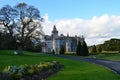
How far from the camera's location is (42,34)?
79.4 m

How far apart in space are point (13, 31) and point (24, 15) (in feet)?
18.4

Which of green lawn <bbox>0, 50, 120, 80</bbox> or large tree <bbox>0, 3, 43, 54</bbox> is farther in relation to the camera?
large tree <bbox>0, 3, 43, 54</bbox>

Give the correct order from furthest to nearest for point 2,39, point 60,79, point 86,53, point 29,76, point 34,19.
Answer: point 86,53
point 34,19
point 2,39
point 60,79
point 29,76

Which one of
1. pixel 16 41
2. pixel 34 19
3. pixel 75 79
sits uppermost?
pixel 34 19

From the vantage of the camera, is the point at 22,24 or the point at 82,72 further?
the point at 22,24

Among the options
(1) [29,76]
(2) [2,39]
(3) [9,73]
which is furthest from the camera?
(2) [2,39]

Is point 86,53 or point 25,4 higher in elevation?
point 25,4

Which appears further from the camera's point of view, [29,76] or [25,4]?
[25,4]

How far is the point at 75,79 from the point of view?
20.0 meters

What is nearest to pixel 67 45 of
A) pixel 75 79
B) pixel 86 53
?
pixel 86 53

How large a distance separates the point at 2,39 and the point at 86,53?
23.4 metres

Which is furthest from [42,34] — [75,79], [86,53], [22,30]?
[75,79]

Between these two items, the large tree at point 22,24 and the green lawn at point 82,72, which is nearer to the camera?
the green lawn at point 82,72

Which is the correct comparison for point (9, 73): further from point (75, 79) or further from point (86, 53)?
point (86, 53)
